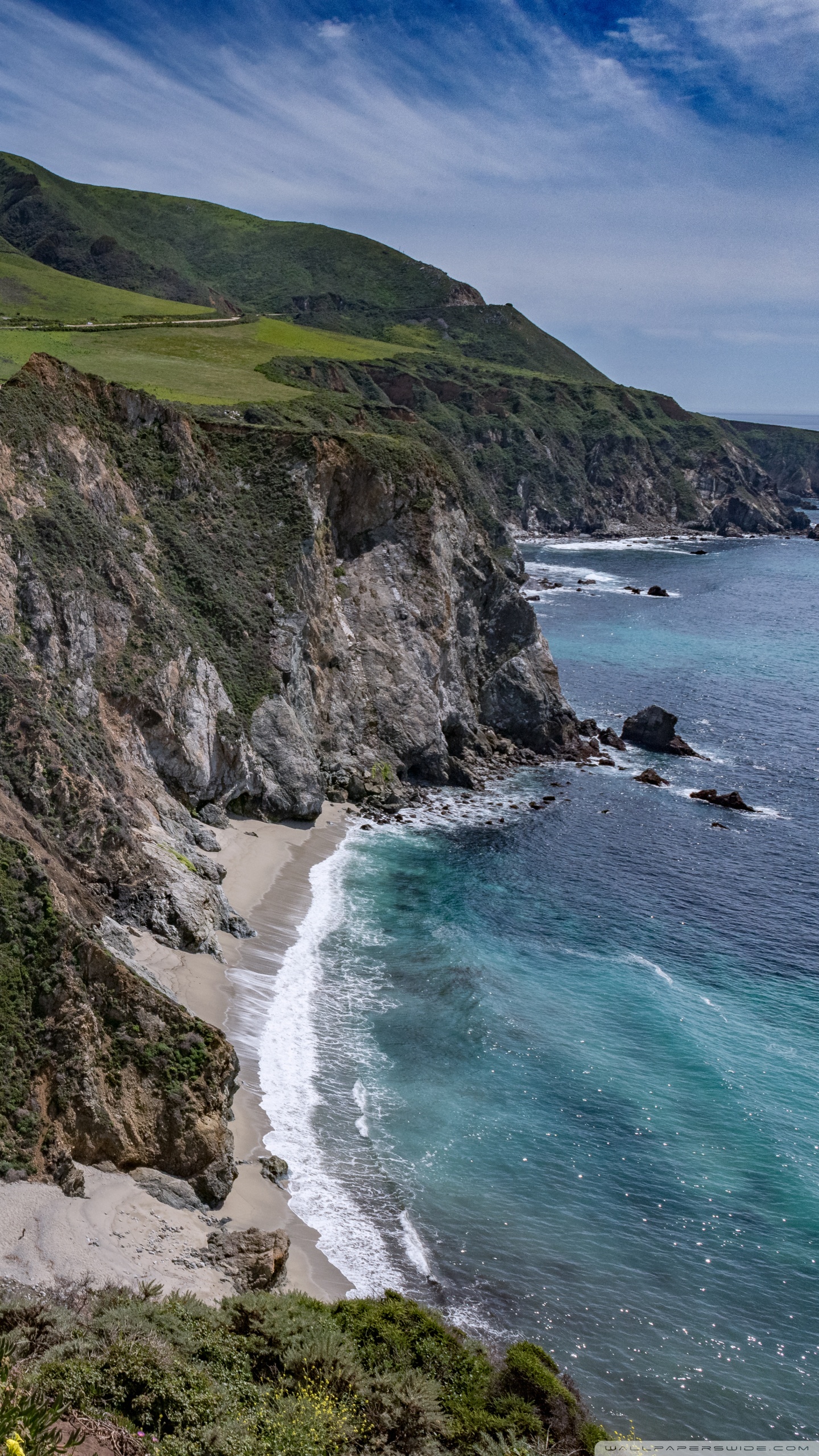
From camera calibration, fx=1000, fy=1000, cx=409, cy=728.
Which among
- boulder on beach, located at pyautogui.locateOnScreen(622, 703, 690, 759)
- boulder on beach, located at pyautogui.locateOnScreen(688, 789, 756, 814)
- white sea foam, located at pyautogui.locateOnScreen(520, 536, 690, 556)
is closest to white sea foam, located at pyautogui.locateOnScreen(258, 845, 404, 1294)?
boulder on beach, located at pyautogui.locateOnScreen(688, 789, 756, 814)

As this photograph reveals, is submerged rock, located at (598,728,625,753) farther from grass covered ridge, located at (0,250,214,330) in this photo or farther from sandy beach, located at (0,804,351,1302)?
grass covered ridge, located at (0,250,214,330)

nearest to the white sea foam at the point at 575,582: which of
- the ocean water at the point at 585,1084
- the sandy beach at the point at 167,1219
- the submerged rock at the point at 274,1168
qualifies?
the ocean water at the point at 585,1084

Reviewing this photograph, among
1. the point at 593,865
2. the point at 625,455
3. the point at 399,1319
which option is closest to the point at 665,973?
the point at 593,865

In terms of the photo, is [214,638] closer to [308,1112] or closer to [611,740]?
[308,1112]

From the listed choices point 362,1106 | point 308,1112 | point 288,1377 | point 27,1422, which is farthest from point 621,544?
point 27,1422

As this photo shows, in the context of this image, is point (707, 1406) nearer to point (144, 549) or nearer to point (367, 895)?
point (367, 895)

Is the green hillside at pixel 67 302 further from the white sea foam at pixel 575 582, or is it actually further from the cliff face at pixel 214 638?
the white sea foam at pixel 575 582
